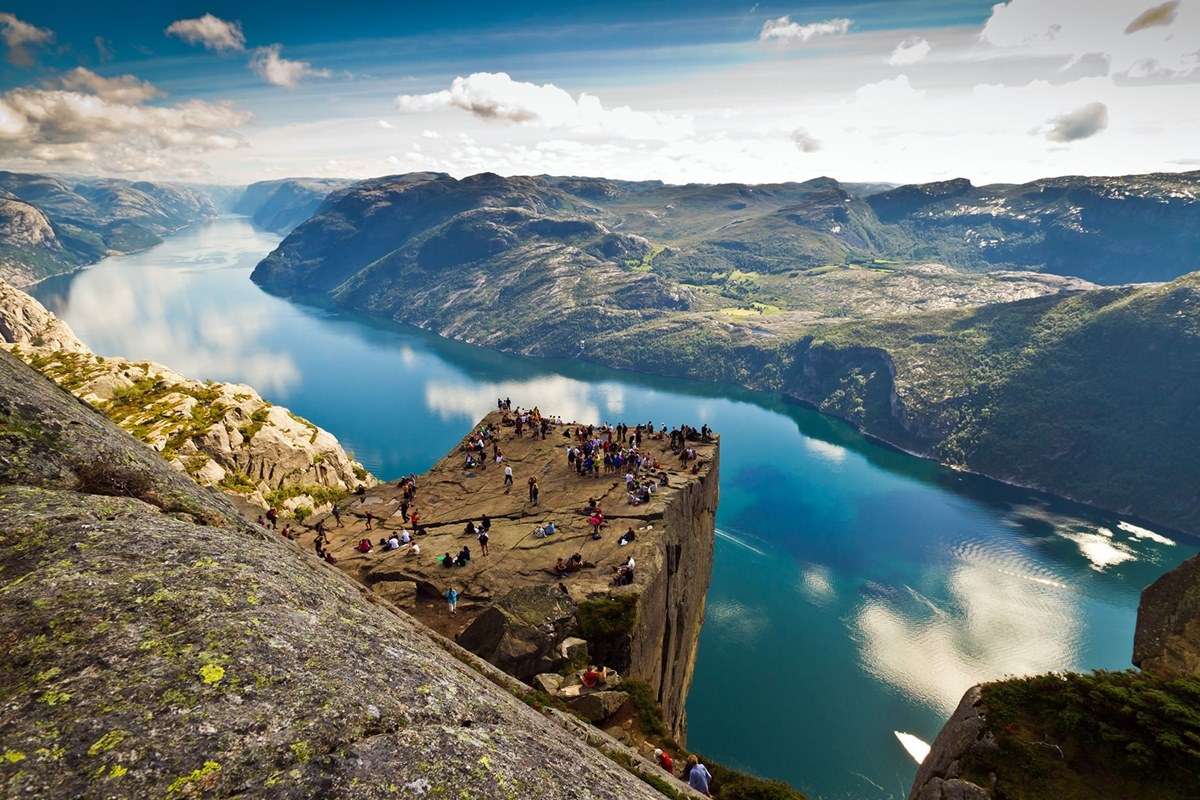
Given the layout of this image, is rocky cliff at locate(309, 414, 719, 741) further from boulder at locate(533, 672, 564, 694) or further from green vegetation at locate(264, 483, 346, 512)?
green vegetation at locate(264, 483, 346, 512)

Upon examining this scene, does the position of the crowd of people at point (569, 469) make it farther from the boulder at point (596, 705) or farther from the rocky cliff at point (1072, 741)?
the rocky cliff at point (1072, 741)

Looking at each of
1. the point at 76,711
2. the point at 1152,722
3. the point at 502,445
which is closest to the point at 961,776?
the point at 1152,722

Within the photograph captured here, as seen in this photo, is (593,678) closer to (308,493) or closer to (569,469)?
(569,469)

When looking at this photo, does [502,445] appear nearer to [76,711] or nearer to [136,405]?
[136,405]

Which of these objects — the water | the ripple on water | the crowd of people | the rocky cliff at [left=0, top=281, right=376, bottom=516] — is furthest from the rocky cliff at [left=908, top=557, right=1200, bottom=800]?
the ripple on water

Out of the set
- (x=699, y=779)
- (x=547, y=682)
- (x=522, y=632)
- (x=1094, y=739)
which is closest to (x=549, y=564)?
(x=522, y=632)

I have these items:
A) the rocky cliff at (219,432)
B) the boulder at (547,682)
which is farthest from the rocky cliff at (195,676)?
the rocky cliff at (219,432)

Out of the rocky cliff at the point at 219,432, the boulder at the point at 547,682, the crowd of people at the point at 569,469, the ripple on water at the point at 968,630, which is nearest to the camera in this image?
the boulder at the point at 547,682
